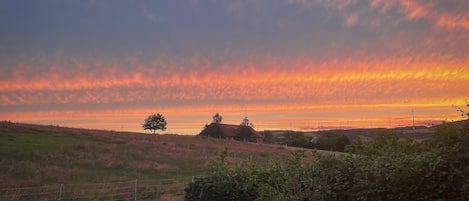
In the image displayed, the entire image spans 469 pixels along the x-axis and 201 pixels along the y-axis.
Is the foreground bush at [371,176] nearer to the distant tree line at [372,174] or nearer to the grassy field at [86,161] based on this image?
the distant tree line at [372,174]

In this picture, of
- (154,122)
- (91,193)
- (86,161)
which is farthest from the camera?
(154,122)

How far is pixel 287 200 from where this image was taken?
8.06 meters

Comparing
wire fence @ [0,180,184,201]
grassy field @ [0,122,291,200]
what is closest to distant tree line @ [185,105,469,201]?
grassy field @ [0,122,291,200]

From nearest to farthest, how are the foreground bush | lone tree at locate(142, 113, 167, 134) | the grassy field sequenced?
1. the foreground bush
2. the grassy field
3. lone tree at locate(142, 113, 167, 134)

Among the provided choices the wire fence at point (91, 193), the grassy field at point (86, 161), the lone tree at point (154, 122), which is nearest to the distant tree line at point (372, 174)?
the grassy field at point (86, 161)

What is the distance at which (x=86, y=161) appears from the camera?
3447 centimetres

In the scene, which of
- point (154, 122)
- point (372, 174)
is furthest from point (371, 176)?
point (154, 122)

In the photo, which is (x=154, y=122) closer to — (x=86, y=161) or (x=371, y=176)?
(x=86, y=161)

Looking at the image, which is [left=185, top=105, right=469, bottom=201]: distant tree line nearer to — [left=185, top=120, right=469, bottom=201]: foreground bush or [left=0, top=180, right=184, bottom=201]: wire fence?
[left=185, top=120, right=469, bottom=201]: foreground bush

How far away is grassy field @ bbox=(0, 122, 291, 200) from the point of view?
27484mm

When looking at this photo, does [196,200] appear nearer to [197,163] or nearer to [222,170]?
[222,170]

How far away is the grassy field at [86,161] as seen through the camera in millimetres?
27484

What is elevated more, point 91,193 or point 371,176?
point 371,176

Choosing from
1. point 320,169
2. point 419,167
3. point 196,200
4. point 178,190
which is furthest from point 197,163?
point 419,167
